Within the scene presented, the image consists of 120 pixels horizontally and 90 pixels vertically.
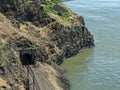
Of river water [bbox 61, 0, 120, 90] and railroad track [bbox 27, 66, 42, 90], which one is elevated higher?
railroad track [bbox 27, 66, 42, 90]

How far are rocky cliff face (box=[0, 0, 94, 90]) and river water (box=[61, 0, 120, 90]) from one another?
2200mm

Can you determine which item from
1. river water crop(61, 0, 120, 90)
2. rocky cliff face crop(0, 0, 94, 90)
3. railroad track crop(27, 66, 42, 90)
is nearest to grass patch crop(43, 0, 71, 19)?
rocky cliff face crop(0, 0, 94, 90)

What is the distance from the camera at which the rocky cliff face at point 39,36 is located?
4650 centimetres

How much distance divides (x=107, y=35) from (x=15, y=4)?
103ft

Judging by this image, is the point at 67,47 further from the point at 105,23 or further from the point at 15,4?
the point at 105,23

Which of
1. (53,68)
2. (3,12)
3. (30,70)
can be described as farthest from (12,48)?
(3,12)

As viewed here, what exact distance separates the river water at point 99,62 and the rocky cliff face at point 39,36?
220 centimetres

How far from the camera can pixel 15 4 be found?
62375 millimetres

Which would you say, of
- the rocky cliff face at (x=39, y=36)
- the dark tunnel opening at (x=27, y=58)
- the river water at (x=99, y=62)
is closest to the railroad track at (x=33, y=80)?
the rocky cliff face at (x=39, y=36)

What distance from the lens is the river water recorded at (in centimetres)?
5490

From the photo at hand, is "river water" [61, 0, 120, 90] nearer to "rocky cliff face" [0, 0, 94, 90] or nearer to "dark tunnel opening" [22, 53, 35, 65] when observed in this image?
"rocky cliff face" [0, 0, 94, 90]

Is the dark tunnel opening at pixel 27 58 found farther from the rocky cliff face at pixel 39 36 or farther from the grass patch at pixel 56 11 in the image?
the grass patch at pixel 56 11

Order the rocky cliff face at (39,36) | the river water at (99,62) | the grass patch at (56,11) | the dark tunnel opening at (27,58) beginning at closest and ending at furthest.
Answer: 1. the dark tunnel opening at (27,58)
2. the rocky cliff face at (39,36)
3. the river water at (99,62)
4. the grass patch at (56,11)

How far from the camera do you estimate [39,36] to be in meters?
62.1
